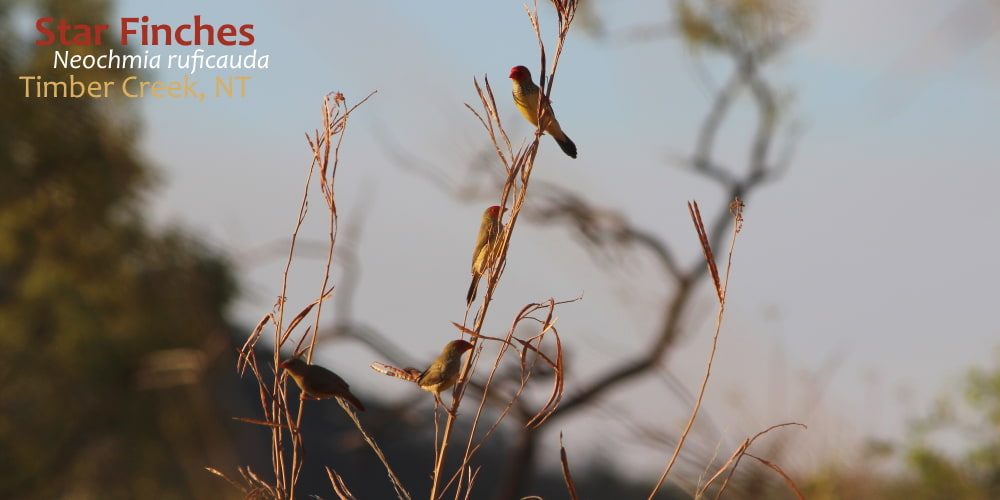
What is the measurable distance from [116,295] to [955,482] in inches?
292

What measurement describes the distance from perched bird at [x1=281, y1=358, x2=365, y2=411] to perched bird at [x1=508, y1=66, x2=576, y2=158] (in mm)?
418

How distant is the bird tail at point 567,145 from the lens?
142 cm

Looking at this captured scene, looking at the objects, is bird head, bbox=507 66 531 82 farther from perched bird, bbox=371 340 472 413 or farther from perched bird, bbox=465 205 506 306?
perched bird, bbox=371 340 472 413

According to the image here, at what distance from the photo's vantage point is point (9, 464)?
840 cm

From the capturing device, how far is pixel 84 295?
30.4 feet

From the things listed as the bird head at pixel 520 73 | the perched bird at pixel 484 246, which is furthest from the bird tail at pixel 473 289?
the bird head at pixel 520 73

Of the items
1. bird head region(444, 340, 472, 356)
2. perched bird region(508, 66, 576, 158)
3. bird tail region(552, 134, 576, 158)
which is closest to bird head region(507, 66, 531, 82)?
perched bird region(508, 66, 576, 158)

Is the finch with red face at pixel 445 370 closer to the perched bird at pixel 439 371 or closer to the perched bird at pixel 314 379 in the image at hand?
the perched bird at pixel 439 371

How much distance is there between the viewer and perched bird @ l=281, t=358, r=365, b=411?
106 cm

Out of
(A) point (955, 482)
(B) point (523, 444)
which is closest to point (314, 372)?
(B) point (523, 444)

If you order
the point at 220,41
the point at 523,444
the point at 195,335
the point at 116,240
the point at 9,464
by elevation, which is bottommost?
the point at 9,464

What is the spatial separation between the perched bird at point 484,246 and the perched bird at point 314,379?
0.18 metres

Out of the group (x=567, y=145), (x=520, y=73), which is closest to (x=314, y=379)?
(x=567, y=145)

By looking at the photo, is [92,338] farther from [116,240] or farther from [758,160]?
[758,160]
